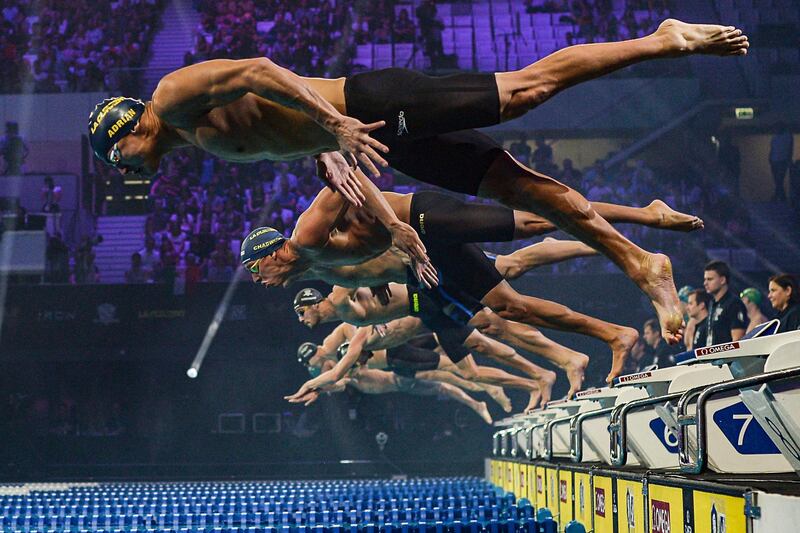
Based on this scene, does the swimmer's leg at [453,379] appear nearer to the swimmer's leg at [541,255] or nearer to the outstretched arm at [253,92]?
the swimmer's leg at [541,255]

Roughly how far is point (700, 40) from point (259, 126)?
200 centimetres

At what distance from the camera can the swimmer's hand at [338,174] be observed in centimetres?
457

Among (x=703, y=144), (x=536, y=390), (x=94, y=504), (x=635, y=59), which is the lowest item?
(x=94, y=504)

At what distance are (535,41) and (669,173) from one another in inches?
171

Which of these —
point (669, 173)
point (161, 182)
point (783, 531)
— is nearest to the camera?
point (783, 531)

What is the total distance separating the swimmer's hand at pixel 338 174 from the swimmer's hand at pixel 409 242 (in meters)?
0.24

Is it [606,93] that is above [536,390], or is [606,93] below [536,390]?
above

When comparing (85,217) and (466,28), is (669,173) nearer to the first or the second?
(466,28)

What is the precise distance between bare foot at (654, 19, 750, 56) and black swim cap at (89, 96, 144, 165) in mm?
2485

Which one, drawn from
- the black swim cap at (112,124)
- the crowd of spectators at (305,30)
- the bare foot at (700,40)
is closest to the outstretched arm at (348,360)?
the black swim cap at (112,124)

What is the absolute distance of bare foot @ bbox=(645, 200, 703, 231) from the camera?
5.25 m

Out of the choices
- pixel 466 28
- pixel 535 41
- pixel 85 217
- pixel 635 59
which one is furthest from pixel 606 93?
pixel 635 59

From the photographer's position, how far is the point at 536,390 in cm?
1280

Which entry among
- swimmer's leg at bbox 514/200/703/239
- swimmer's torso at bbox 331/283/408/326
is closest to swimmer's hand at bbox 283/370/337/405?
swimmer's torso at bbox 331/283/408/326
